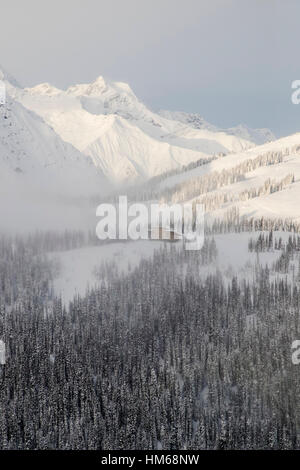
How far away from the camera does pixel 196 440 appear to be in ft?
652

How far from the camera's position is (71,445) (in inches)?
7800
